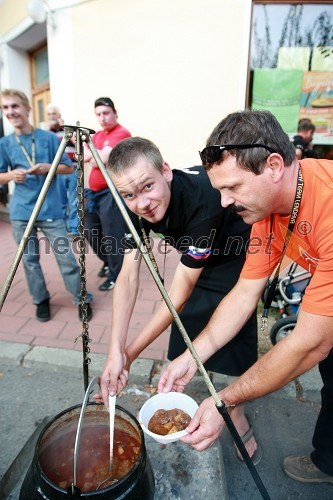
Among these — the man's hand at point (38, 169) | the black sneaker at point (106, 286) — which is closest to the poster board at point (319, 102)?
the black sneaker at point (106, 286)

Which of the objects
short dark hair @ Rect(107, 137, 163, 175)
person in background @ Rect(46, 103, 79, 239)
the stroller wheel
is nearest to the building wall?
person in background @ Rect(46, 103, 79, 239)

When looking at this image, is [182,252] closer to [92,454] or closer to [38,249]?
[92,454]

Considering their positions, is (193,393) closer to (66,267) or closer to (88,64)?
(66,267)

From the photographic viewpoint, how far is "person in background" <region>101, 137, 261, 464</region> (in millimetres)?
1729

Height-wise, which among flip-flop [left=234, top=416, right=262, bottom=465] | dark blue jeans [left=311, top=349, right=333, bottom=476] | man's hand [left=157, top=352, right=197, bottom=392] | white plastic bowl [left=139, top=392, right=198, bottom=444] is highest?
man's hand [left=157, top=352, right=197, bottom=392]

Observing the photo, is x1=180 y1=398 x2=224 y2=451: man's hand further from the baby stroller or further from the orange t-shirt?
the baby stroller

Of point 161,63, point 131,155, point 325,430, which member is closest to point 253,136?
point 131,155

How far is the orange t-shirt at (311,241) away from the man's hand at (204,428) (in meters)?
0.54

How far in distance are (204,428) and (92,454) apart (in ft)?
1.57

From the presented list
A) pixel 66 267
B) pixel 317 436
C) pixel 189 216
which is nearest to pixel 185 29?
pixel 66 267

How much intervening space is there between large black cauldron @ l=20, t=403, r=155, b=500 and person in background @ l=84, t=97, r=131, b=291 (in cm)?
248

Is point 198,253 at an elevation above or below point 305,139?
below

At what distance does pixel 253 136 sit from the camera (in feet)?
4.37

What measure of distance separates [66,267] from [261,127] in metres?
2.54
